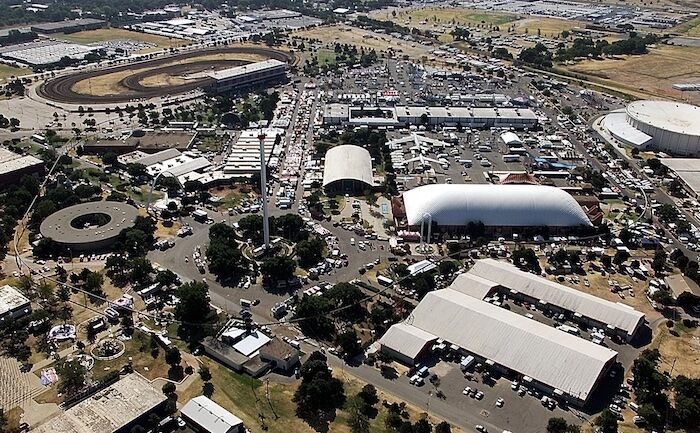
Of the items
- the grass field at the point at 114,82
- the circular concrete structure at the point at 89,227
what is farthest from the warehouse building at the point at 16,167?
the grass field at the point at 114,82

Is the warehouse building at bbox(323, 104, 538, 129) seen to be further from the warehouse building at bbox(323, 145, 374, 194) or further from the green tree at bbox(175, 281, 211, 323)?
the green tree at bbox(175, 281, 211, 323)

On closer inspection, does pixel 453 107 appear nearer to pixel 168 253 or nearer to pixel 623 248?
pixel 623 248

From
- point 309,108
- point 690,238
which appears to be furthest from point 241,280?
point 309,108

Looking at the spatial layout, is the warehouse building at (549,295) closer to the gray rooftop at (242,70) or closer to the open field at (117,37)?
the gray rooftop at (242,70)

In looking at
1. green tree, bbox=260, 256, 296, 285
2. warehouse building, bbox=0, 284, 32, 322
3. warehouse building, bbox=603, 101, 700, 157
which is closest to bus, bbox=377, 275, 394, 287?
green tree, bbox=260, 256, 296, 285

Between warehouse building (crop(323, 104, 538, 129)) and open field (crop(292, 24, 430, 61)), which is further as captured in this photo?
open field (crop(292, 24, 430, 61))

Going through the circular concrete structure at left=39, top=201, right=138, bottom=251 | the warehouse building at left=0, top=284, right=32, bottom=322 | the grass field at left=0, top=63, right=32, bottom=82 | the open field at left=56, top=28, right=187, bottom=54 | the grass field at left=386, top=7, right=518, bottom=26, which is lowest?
the warehouse building at left=0, top=284, right=32, bottom=322

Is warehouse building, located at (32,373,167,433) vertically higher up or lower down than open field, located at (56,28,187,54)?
lower down
